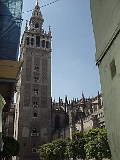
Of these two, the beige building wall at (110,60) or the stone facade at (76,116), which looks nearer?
the beige building wall at (110,60)

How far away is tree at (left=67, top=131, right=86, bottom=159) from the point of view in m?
22.5

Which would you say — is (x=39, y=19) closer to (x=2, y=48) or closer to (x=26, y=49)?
(x=26, y=49)

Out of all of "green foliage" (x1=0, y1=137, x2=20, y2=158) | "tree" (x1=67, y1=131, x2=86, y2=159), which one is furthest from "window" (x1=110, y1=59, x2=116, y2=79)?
"green foliage" (x1=0, y1=137, x2=20, y2=158)

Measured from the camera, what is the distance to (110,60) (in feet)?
15.3

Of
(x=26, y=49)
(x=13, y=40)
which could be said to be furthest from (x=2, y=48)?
(x=26, y=49)

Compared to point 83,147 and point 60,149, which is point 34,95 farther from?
point 83,147

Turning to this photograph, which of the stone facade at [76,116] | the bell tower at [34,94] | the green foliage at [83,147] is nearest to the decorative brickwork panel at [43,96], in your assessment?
the bell tower at [34,94]

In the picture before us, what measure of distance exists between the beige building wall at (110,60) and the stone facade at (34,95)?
34716 mm

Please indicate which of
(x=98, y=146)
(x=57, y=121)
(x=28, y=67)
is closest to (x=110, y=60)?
(x=98, y=146)

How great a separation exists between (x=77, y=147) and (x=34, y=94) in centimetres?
2107

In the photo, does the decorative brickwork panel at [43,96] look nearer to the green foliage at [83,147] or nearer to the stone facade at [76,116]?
the stone facade at [76,116]

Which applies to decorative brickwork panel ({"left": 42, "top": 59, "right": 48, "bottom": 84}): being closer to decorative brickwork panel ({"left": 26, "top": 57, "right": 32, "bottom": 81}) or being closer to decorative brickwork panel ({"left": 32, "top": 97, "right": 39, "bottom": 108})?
decorative brickwork panel ({"left": 26, "top": 57, "right": 32, "bottom": 81})

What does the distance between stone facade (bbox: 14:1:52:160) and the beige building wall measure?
34716 mm

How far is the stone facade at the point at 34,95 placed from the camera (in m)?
37.8
